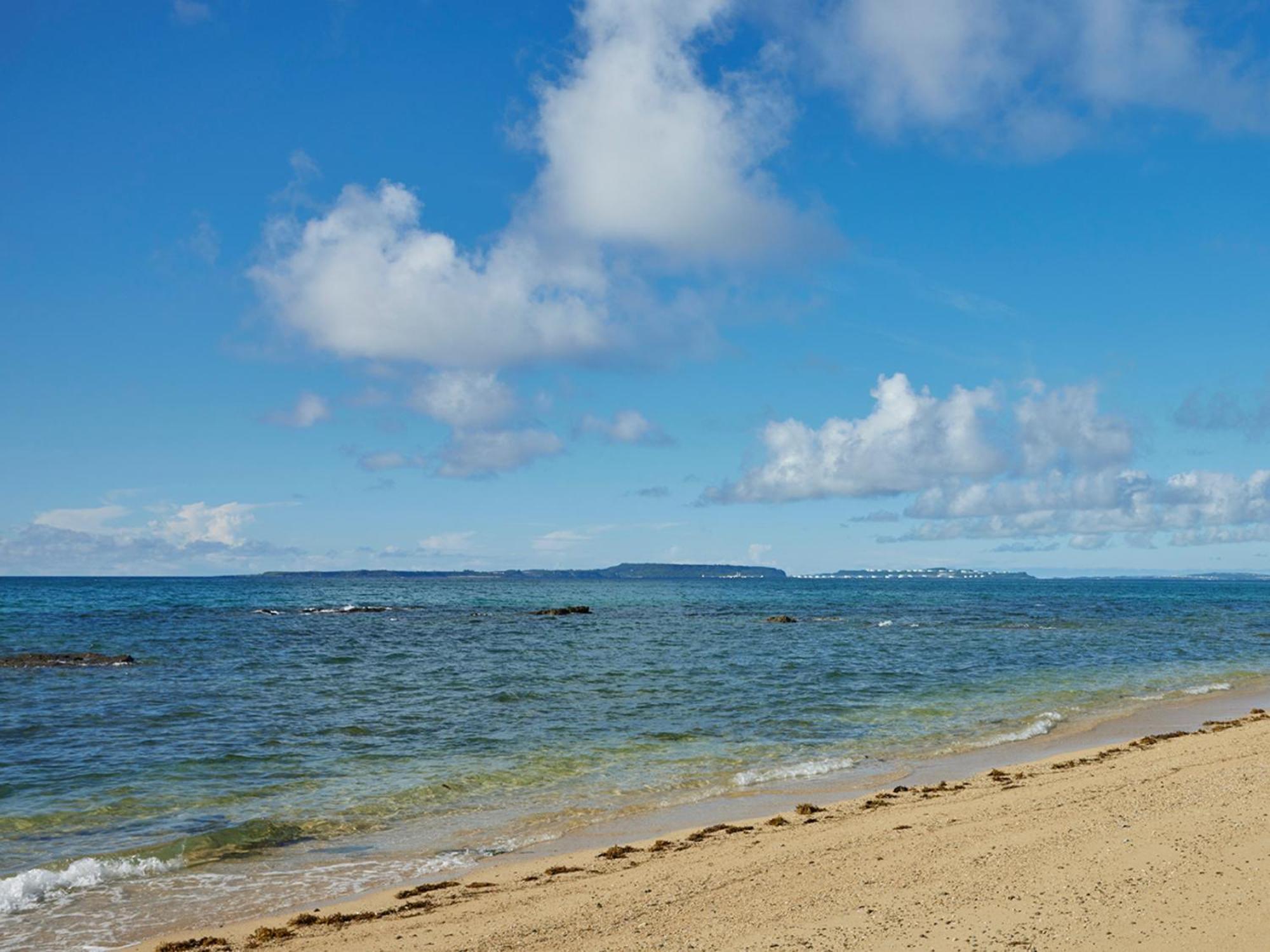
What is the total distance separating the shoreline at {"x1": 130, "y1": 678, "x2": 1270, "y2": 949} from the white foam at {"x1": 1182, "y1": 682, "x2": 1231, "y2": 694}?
10.8 ft

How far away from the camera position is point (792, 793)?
46.9 ft

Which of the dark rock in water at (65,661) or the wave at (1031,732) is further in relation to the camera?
the dark rock in water at (65,661)

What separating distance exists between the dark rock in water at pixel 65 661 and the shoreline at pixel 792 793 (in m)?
28.6

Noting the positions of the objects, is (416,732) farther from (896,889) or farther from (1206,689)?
(1206,689)

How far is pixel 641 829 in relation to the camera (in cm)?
1229

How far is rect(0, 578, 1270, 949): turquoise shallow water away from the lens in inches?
434

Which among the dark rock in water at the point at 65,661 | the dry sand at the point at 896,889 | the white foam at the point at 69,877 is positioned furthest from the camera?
the dark rock in water at the point at 65,661

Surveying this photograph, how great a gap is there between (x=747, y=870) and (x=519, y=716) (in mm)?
13019

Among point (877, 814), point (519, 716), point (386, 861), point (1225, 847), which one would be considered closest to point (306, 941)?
point (386, 861)

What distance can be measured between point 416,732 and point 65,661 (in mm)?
22880

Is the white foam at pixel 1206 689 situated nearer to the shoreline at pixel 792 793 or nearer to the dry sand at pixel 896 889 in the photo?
the shoreline at pixel 792 793

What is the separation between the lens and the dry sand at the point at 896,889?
7.34 m

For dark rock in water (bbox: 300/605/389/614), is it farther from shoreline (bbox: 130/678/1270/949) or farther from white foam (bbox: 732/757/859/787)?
white foam (bbox: 732/757/859/787)

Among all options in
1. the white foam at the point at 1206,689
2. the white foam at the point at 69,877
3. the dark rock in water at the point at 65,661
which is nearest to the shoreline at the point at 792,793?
the white foam at the point at 69,877
